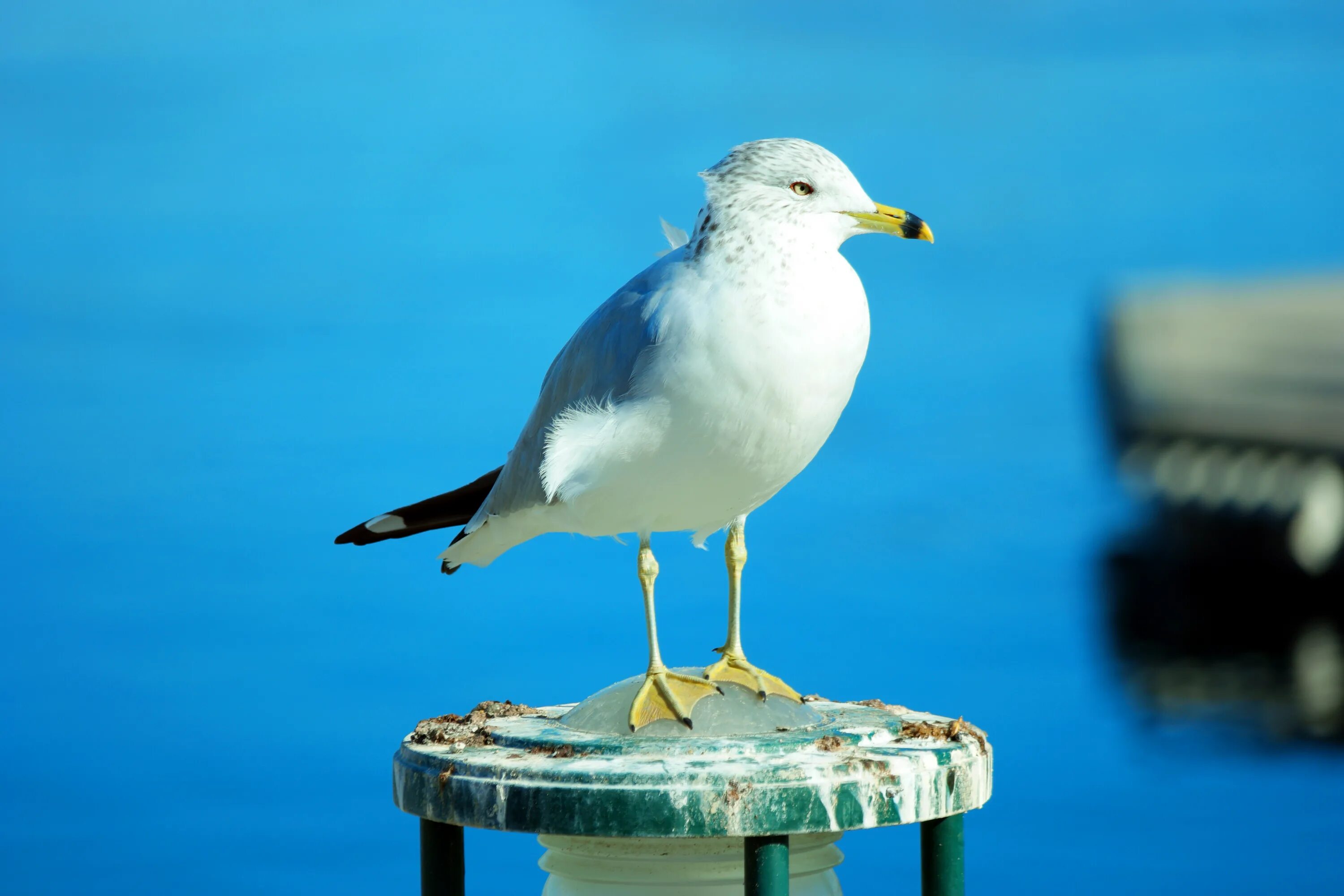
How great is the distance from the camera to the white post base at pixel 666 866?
79.0 inches

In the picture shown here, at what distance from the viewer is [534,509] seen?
234 cm

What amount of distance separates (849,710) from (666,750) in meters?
0.49

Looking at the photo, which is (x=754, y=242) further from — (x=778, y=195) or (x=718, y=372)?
(x=718, y=372)

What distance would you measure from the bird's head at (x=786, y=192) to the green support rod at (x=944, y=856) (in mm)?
932

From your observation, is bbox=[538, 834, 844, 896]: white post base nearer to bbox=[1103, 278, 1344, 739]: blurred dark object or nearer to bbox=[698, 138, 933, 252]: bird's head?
bbox=[698, 138, 933, 252]: bird's head

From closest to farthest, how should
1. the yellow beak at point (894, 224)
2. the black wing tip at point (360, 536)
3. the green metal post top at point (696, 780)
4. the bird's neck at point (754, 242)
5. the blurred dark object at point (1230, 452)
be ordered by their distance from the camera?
the green metal post top at point (696, 780), the bird's neck at point (754, 242), the yellow beak at point (894, 224), the black wing tip at point (360, 536), the blurred dark object at point (1230, 452)

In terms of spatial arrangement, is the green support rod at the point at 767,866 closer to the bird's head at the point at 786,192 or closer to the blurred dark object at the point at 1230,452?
the bird's head at the point at 786,192

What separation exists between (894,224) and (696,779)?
38.0 inches

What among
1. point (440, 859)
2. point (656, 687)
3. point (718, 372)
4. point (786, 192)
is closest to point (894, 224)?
point (786, 192)

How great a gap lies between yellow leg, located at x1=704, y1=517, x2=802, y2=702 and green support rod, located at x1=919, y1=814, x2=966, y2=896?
0.32 metres

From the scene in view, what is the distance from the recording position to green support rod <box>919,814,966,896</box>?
2.08m

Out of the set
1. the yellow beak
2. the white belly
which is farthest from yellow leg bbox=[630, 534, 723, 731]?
the yellow beak

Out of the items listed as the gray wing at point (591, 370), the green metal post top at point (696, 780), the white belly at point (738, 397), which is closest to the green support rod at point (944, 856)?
the green metal post top at point (696, 780)

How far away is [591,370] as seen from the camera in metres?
2.26
